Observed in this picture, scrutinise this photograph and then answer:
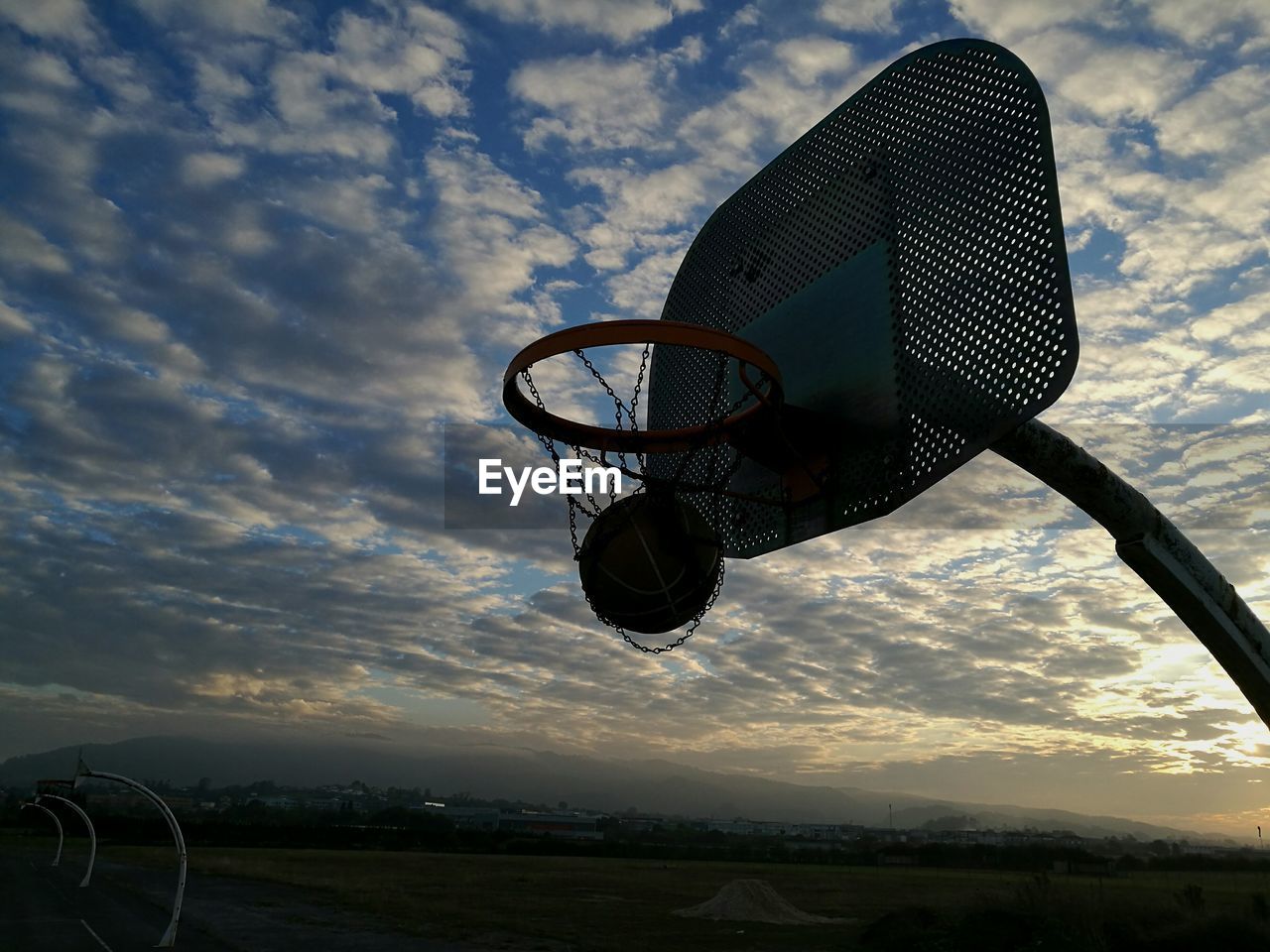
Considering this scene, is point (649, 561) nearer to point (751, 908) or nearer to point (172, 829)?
point (172, 829)

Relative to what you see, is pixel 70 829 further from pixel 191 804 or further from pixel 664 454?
pixel 191 804

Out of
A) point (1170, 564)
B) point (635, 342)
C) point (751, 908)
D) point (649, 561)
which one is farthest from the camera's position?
point (751, 908)

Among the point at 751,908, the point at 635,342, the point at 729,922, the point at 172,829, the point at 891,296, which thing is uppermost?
the point at 891,296

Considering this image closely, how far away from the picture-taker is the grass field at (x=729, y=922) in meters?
18.3

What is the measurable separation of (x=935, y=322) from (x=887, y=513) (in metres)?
1.21

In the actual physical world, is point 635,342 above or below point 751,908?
above

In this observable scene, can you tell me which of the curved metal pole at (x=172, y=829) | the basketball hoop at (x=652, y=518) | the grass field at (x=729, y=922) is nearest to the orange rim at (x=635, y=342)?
the basketball hoop at (x=652, y=518)

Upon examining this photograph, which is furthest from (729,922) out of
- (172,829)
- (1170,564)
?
(1170,564)

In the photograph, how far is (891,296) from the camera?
577 centimetres

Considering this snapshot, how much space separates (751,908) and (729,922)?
66.6 inches

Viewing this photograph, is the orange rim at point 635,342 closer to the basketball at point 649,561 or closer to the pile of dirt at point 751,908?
the basketball at point 649,561

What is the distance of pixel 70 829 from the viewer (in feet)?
246

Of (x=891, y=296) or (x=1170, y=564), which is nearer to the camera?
(x=891, y=296)

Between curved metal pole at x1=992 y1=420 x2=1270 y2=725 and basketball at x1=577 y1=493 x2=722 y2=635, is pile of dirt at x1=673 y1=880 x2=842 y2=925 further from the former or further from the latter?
basketball at x1=577 y1=493 x2=722 y2=635
